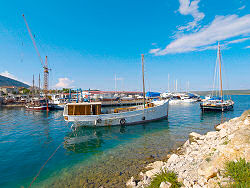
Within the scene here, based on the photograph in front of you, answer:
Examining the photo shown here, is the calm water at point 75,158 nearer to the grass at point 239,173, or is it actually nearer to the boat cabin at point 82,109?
the boat cabin at point 82,109

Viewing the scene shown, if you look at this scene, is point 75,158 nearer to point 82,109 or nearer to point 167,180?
point 167,180

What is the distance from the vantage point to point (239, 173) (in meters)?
4.24

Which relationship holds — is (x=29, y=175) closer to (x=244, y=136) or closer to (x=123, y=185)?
(x=123, y=185)

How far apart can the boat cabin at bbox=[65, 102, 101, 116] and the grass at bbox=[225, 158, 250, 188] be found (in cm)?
1814

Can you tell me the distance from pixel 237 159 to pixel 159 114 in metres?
21.2

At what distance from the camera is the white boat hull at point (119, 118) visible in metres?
20.3

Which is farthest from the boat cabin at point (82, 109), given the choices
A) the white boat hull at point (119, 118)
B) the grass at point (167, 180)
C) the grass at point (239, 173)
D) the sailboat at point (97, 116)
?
the grass at point (239, 173)

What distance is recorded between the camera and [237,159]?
483 cm

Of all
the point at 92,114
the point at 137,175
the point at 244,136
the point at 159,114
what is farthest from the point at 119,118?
the point at 244,136

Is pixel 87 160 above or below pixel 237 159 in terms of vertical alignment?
below

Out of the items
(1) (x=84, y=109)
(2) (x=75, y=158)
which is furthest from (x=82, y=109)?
(2) (x=75, y=158)

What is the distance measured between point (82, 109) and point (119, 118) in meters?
6.33

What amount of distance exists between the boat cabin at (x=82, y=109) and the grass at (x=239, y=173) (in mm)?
18142

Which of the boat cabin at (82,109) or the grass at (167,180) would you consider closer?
the grass at (167,180)
